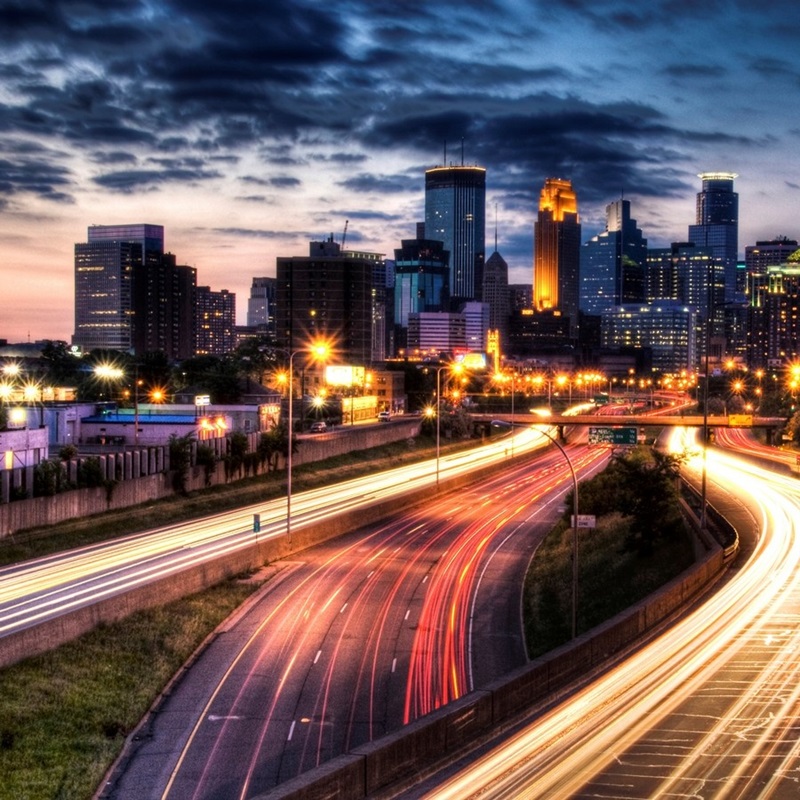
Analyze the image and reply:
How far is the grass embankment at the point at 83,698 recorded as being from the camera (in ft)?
87.8

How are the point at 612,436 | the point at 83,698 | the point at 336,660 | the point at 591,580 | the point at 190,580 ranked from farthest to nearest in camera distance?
the point at 612,436 → the point at 591,580 → the point at 190,580 → the point at 336,660 → the point at 83,698

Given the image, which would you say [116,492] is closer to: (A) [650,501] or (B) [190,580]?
(B) [190,580]

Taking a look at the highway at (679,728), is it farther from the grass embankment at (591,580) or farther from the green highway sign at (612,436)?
the green highway sign at (612,436)

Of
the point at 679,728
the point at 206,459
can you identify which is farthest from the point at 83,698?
the point at 206,459

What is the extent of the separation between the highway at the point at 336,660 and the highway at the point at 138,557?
4.38 m

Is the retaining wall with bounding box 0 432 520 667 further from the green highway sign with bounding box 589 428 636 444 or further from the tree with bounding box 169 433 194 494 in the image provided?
the green highway sign with bounding box 589 428 636 444

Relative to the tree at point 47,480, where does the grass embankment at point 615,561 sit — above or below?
below

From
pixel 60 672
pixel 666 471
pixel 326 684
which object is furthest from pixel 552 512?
pixel 60 672

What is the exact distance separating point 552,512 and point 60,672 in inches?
1861

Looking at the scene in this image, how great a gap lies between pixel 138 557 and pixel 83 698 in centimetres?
1743

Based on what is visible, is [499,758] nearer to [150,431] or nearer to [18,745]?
[18,745]

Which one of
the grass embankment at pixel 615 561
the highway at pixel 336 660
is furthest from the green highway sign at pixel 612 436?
the highway at pixel 336 660

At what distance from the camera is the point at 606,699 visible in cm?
2538

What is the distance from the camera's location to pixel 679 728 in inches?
912
